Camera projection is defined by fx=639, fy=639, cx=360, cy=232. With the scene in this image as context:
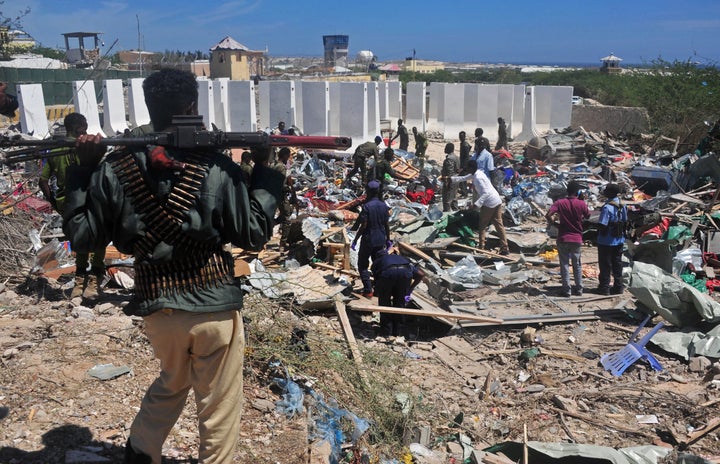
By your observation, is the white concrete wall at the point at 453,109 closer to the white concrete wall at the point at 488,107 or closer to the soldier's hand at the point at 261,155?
the white concrete wall at the point at 488,107

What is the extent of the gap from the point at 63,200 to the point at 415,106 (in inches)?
793

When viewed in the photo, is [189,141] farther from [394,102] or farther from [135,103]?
[394,102]

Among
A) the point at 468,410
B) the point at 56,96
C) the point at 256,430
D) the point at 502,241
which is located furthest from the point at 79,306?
the point at 56,96

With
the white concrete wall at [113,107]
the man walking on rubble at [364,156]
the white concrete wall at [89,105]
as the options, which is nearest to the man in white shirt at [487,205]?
the man walking on rubble at [364,156]

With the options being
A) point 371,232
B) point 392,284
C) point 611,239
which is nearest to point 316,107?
point 371,232

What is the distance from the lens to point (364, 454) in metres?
3.56

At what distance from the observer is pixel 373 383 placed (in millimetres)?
4383

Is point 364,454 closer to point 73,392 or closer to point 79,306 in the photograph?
point 73,392

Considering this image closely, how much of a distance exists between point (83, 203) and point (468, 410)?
3842 mm

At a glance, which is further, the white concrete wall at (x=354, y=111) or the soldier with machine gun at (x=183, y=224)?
the white concrete wall at (x=354, y=111)

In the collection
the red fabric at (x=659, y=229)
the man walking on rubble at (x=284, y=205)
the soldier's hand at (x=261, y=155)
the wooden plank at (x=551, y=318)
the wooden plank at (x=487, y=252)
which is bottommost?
the wooden plank at (x=551, y=318)

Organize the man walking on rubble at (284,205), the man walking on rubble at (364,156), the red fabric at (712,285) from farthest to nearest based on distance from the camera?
1. the man walking on rubble at (364,156)
2. the man walking on rubble at (284,205)
3. the red fabric at (712,285)

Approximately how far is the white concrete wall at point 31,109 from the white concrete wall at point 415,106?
495 inches

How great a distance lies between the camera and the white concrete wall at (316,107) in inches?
786
